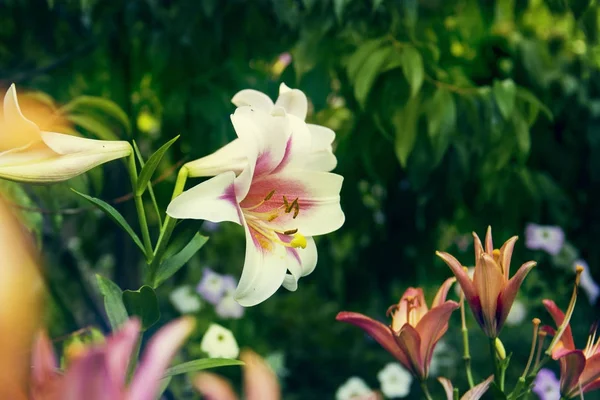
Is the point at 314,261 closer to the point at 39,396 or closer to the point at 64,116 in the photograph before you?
the point at 39,396

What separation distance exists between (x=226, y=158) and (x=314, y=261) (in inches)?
4.4

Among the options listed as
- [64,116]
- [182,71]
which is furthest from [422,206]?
[64,116]

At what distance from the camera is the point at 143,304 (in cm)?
52

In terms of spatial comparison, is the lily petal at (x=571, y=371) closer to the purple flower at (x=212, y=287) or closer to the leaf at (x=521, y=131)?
the leaf at (x=521, y=131)

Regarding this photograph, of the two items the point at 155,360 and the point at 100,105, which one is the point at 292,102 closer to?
the point at 155,360

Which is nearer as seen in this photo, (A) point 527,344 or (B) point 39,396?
(B) point 39,396

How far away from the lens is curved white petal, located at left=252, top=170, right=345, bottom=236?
1.90 ft

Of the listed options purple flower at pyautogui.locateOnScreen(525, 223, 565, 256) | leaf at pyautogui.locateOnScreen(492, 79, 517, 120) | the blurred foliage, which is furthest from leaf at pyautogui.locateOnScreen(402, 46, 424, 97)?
purple flower at pyautogui.locateOnScreen(525, 223, 565, 256)

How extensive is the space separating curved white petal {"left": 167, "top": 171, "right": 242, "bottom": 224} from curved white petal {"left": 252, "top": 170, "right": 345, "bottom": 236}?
0.06 metres

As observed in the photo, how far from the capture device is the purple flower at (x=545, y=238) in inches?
77.3

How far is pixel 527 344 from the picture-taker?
2381mm

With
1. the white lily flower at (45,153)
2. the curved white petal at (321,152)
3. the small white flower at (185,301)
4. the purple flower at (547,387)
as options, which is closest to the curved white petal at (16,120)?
the white lily flower at (45,153)

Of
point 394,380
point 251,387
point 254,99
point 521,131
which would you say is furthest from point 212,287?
point 251,387

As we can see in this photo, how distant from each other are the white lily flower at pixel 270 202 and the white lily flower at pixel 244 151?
0.01 meters
